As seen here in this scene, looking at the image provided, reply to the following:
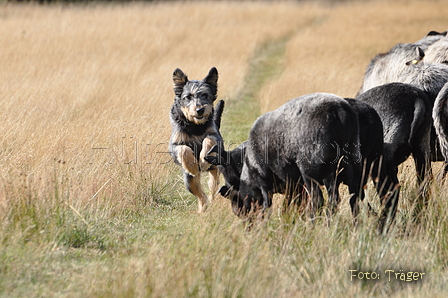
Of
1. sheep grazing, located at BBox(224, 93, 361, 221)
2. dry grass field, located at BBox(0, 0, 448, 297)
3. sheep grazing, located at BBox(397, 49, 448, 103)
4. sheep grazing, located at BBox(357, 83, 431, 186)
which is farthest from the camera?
sheep grazing, located at BBox(397, 49, 448, 103)

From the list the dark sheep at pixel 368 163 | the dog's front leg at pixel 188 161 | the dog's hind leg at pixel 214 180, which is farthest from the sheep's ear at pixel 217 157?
the dog's hind leg at pixel 214 180

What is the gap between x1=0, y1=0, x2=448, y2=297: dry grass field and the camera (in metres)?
3.84

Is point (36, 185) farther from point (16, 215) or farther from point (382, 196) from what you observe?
point (382, 196)

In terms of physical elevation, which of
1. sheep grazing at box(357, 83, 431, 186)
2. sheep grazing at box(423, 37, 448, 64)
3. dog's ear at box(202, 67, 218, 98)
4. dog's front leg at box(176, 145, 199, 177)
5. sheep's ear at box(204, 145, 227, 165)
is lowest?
dog's front leg at box(176, 145, 199, 177)

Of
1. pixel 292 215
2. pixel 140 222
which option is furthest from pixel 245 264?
pixel 140 222

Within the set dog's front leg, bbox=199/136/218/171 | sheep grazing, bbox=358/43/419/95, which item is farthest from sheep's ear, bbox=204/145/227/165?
sheep grazing, bbox=358/43/419/95

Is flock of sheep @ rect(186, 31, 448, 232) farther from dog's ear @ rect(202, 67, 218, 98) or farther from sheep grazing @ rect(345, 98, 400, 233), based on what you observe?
dog's ear @ rect(202, 67, 218, 98)

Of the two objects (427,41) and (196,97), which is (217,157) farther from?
(427,41)

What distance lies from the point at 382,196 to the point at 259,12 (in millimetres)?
26207

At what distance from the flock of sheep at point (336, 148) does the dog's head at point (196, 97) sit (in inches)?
23.2

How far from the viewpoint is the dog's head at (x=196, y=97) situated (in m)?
5.97

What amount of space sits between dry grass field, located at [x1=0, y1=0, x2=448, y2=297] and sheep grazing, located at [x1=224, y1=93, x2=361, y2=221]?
0.28 meters

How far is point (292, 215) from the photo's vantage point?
4715 mm

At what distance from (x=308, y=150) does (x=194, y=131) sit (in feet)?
6.39
